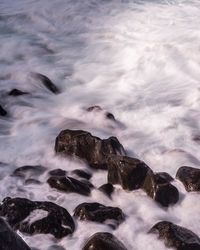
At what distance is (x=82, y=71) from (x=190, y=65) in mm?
1388

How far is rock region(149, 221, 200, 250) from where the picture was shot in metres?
2.50

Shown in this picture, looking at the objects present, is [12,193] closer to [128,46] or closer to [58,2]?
[128,46]

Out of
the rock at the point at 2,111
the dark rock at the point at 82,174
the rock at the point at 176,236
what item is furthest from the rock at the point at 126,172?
the rock at the point at 2,111

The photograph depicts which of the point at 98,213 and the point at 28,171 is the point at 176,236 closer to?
the point at 98,213

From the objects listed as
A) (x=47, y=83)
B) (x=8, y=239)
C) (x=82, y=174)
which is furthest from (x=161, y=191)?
(x=47, y=83)

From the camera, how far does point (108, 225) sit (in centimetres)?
274

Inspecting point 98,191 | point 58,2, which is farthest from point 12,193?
point 58,2

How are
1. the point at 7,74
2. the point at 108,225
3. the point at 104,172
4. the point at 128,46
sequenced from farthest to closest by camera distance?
the point at 128,46 → the point at 7,74 → the point at 104,172 → the point at 108,225

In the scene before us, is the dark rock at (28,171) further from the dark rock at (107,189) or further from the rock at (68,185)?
the dark rock at (107,189)

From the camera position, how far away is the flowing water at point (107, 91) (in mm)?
3004

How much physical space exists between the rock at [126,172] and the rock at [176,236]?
486 mm

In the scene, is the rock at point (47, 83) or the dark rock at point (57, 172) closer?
the dark rock at point (57, 172)

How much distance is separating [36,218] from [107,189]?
61 centimetres

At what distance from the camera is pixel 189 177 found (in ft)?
10.4
